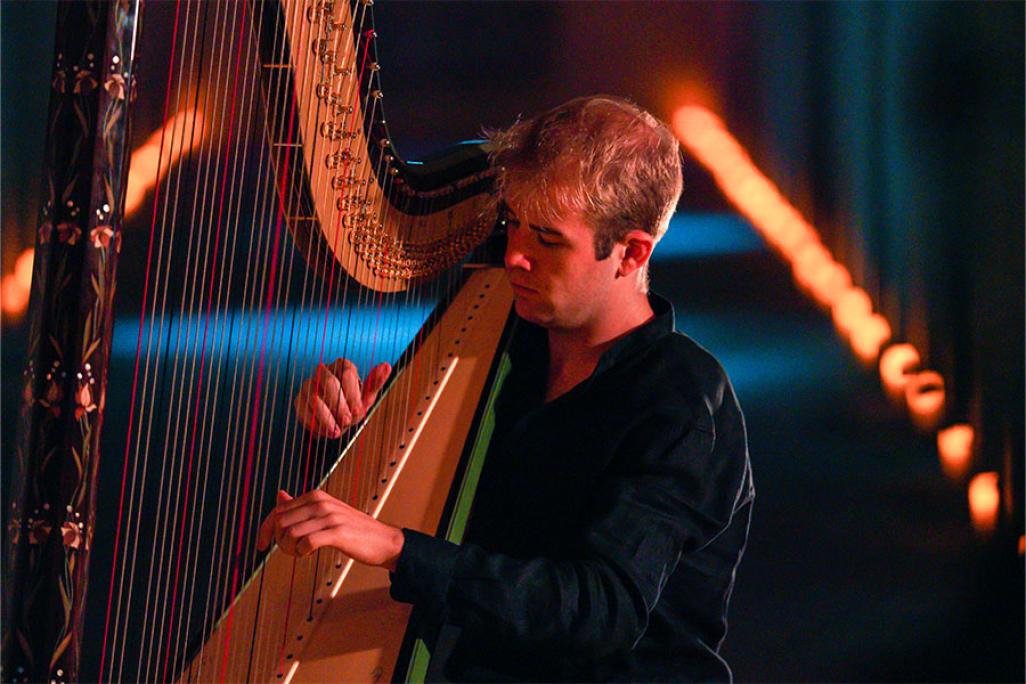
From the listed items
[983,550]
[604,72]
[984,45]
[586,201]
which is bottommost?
[983,550]

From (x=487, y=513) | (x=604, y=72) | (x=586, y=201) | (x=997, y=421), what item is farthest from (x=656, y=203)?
(x=997, y=421)

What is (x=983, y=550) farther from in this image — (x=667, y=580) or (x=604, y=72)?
(x=667, y=580)

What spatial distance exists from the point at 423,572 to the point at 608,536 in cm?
19

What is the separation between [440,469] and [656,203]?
463 millimetres

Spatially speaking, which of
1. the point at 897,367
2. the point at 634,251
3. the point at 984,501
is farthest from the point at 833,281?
the point at 634,251

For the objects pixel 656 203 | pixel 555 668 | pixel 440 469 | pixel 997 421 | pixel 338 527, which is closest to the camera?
pixel 338 527

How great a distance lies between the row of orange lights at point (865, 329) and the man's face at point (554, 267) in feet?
4.93

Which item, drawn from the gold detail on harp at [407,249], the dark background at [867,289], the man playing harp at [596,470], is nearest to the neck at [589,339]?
the man playing harp at [596,470]

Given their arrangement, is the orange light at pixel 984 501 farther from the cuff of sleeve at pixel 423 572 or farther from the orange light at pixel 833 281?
the cuff of sleeve at pixel 423 572

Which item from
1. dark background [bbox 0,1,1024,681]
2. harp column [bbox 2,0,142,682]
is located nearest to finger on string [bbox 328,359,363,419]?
harp column [bbox 2,0,142,682]

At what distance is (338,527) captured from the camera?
115 centimetres

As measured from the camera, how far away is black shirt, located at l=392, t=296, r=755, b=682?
121 cm

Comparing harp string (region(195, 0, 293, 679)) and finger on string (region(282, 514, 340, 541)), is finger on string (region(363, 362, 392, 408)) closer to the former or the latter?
harp string (region(195, 0, 293, 679))

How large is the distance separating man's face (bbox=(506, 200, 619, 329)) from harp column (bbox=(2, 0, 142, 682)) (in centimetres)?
68
